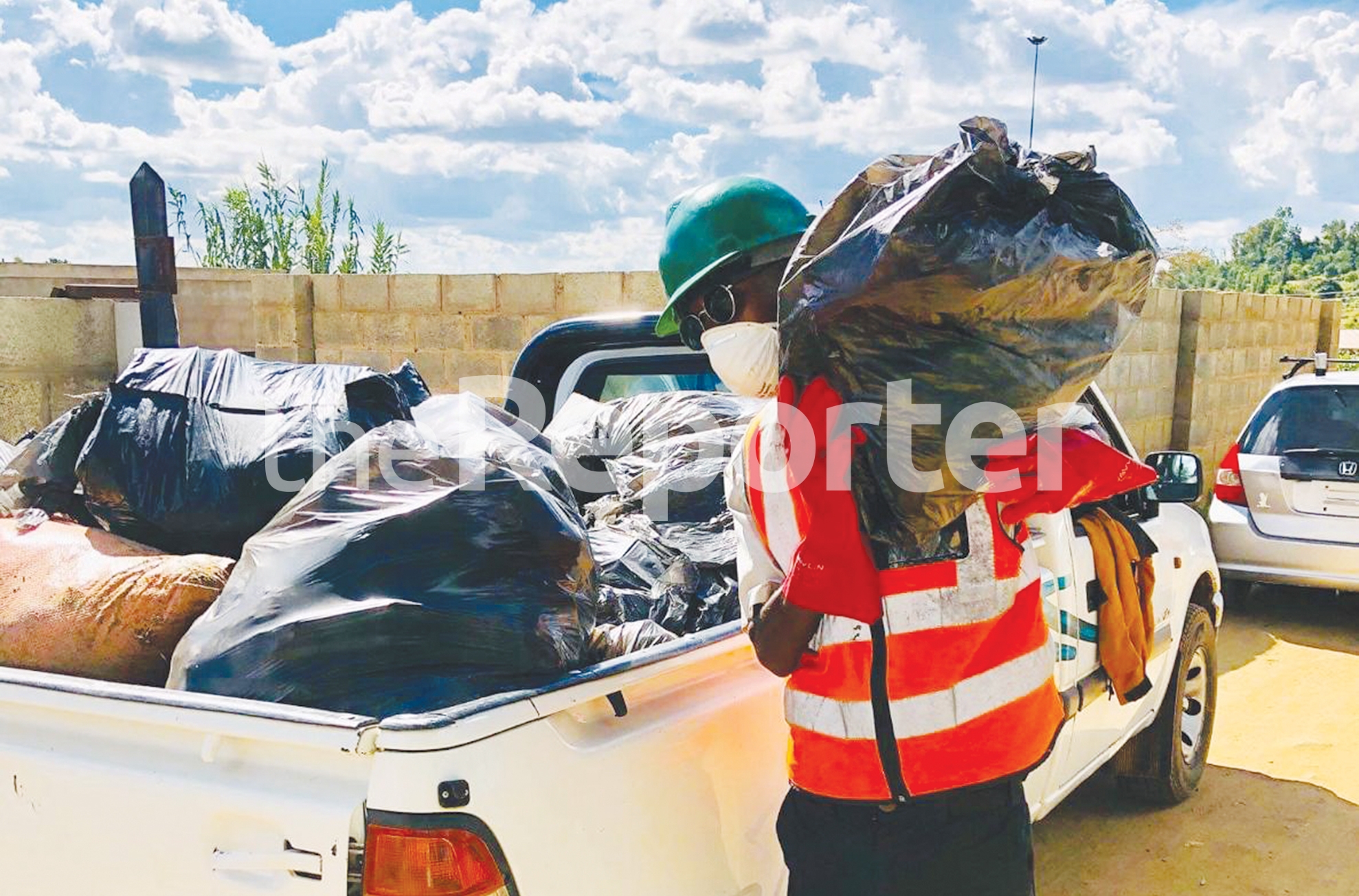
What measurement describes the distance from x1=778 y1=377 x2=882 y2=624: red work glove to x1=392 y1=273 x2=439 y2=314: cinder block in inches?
273

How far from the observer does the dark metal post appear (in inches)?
223

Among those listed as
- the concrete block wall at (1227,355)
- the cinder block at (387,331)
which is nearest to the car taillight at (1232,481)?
the concrete block wall at (1227,355)

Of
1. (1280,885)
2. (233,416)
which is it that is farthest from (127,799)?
(1280,885)

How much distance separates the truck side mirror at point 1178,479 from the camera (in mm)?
3818

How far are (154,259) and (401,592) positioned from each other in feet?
15.2

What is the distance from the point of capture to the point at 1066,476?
186cm

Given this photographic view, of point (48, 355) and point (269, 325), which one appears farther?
point (269, 325)

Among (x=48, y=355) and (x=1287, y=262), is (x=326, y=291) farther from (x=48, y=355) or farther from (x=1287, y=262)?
(x=1287, y=262)

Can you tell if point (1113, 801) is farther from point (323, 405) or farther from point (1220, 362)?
point (1220, 362)

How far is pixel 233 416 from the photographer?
246 centimetres

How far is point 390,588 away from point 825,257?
831 millimetres

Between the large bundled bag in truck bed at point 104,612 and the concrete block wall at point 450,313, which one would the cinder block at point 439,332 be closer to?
the concrete block wall at point 450,313

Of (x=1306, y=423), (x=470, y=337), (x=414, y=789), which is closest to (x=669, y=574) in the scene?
(x=414, y=789)

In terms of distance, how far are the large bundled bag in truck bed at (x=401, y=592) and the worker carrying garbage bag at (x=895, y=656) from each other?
1.11 ft
